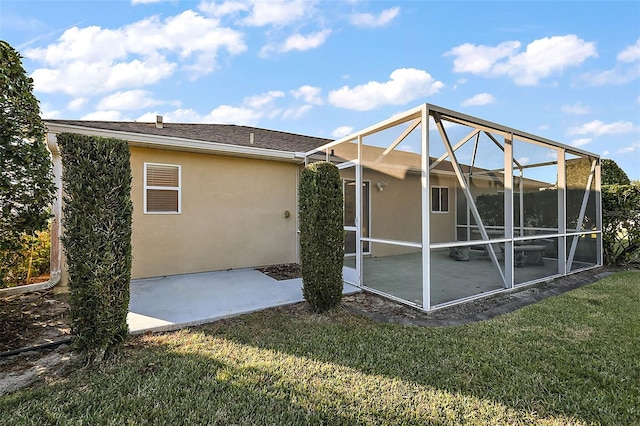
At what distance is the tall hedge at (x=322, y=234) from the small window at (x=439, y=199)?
165cm

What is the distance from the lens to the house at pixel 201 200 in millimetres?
6574

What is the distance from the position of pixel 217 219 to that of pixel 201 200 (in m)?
0.63

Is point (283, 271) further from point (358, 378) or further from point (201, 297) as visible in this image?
point (358, 378)

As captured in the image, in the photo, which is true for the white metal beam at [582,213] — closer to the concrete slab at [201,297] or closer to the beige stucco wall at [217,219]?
the concrete slab at [201,297]

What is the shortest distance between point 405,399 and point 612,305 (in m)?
4.85

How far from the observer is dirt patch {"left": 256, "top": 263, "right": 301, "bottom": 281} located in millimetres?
6973

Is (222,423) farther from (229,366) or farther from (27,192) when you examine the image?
(27,192)

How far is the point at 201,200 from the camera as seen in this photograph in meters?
7.32

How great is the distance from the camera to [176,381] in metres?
2.70

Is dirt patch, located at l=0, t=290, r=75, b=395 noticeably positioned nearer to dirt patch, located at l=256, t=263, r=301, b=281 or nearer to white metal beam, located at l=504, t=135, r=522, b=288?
dirt patch, located at l=256, t=263, r=301, b=281

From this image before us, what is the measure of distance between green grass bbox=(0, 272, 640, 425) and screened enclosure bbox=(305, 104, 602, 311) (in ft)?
4.44

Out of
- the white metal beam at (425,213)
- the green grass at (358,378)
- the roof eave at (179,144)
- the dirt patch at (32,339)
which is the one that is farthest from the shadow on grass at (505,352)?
the roof eave at (179,144)

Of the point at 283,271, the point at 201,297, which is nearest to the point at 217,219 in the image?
the point at 283,271

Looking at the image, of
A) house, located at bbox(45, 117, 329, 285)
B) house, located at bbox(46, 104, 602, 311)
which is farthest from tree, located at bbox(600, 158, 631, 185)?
house, located at bbox(45, 117, 329, 285)
